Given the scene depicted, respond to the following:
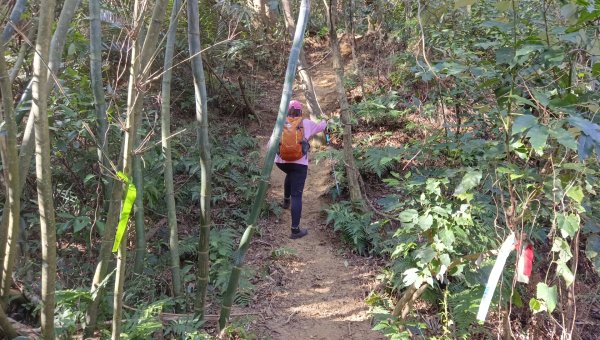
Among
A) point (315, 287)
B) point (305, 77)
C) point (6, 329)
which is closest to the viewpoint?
point (6, 329)

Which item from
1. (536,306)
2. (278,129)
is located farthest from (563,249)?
(278,129)

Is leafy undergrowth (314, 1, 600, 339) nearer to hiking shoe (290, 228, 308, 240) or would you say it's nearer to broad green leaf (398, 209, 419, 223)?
broad green leaf (398, 209, 419, 223)

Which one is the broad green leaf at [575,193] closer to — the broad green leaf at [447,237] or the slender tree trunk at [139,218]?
the broad green leaf at [447,237]

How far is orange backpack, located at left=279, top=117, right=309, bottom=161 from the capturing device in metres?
5.85

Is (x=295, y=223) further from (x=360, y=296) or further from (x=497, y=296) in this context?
(x=497, y=296)

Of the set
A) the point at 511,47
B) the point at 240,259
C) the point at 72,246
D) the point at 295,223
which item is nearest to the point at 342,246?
the point at 295,223

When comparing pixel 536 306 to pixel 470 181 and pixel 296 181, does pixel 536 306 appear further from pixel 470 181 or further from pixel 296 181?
pixel 296 181

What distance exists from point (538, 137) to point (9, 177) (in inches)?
113

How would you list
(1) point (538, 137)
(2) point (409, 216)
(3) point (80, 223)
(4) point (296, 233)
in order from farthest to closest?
(4) point (296, 233)
(3) point (80, 223)
(2) point (409, 216)
(1) point (538, 137)

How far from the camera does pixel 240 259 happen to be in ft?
12.2

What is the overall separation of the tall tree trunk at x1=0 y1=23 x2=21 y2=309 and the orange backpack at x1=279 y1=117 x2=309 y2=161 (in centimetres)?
323

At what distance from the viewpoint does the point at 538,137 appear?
6.30ft

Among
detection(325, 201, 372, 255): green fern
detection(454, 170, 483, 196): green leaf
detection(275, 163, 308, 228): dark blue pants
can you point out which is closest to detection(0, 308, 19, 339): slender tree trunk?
detection(454, 170, 483, 196): green leaf

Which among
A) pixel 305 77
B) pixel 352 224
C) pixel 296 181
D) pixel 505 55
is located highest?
pixel 505 55
